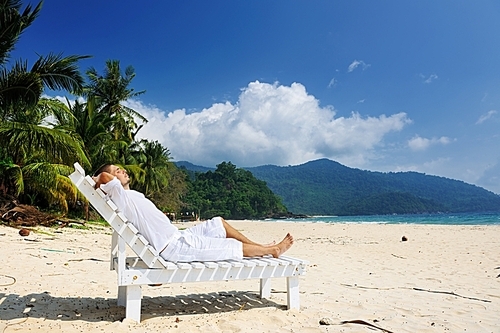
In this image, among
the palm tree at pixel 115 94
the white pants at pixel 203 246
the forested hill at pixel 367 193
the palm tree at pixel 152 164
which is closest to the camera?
the white pants at pixel 203 246

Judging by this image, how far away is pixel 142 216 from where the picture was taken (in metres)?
3.44

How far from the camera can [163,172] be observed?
3825 centimetres

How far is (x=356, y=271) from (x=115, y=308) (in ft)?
13.8

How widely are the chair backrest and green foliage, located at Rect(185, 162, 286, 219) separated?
235ft

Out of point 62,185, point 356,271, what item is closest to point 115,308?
point 356,271

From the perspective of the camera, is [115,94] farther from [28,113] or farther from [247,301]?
[247,301]

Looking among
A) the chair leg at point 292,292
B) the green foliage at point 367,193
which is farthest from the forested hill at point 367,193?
the chair leg at point 292,292

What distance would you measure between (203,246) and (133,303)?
2.44 ft

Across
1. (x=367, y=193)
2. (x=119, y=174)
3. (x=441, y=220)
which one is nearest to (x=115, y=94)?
(x=119, y=174)

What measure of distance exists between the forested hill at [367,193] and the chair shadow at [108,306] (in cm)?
12099

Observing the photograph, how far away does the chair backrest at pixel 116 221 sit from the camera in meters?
3.15

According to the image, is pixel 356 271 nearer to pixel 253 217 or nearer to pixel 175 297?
pixel 175 297

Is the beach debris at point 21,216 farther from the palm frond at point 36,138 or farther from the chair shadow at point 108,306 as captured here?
the chair shadow at point 108,306

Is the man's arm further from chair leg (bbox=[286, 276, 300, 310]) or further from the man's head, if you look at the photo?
chair leg (bbox=[286, 276, 300, 310])
